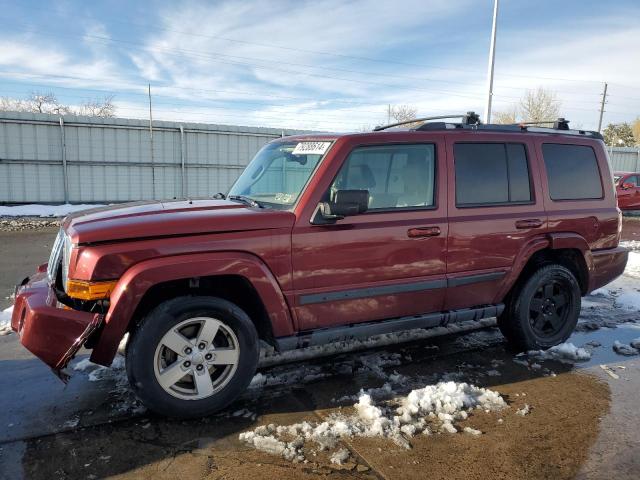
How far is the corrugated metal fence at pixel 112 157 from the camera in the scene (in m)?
15.3

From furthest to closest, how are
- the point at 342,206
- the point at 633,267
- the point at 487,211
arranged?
the point at 633,267, the point at 487,211, the point at 342,206

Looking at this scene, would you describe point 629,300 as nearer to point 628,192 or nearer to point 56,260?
point 56,260

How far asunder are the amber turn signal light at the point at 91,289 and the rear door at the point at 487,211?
8.51 ft

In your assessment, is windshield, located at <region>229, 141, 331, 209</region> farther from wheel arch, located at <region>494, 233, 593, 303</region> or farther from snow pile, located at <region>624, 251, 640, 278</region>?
snow pile, located at <region>624, 251, 640, 278</region>

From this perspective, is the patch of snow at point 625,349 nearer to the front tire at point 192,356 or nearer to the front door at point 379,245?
the front door at point 379,245

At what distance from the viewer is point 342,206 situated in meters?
3.40

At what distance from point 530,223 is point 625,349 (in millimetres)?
1666

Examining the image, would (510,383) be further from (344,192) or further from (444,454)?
(344,192)

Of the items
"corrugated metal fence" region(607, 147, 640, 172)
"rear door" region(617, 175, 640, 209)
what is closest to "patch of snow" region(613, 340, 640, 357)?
"rear door" region(617, 175, 640, 209)

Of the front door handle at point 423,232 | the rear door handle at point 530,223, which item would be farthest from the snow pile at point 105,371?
the rear door handle at point 530,223

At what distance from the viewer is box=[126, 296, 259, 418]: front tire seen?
317 centimetres

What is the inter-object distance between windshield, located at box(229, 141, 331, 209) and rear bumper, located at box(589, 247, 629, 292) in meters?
3.07

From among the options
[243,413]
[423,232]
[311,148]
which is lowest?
[243,413]

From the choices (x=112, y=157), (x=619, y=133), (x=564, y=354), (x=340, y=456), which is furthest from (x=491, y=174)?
(x=619, y=133)
